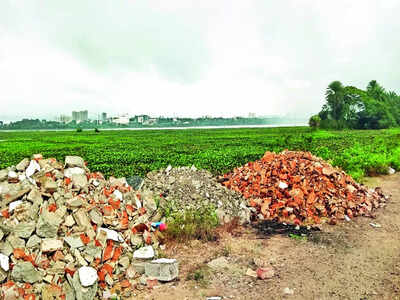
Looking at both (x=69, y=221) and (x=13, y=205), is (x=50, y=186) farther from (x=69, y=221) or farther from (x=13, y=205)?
(x=69, y=221)

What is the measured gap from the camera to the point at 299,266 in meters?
4.19

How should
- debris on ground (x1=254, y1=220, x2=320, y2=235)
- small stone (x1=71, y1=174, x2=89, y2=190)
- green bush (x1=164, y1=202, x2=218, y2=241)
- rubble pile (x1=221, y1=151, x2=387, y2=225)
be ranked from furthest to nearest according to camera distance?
→ rubble pile (x1=221, y1=151, x2=387, y2=225), debris on ground (x1=254, y1=220, x2=320, y2=235), green bush (x1=164, y1=202, x2=218, y2=241), small stone (x1=71, y1=174, x2=89, y2=190)

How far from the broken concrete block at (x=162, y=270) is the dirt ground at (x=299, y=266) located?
106mm

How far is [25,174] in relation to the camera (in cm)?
459

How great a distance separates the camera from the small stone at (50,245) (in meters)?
3.53

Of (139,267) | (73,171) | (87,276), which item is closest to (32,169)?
(73,171)

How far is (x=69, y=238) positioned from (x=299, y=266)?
3.07 m

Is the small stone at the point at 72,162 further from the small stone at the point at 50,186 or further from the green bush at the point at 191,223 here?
the green bush at the point at 191,223

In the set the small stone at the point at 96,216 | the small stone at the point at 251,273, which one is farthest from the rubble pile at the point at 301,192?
the small stone at the point at 96,216

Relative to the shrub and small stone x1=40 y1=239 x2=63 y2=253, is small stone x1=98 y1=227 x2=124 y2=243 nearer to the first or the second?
small stone x1=40 y1=239 x2=63 y2=253

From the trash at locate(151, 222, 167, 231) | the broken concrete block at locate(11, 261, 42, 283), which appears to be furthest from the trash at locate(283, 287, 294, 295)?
the broken concrete block at locate(11, 261, 42, 283)

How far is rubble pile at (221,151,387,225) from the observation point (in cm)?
622

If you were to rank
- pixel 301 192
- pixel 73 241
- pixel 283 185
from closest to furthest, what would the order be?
pixel 73 241, pixel 301 192, pixel 283 185

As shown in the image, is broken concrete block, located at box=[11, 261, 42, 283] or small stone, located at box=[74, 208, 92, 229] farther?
small stone, located at box=[74, 208, 92, 229]
